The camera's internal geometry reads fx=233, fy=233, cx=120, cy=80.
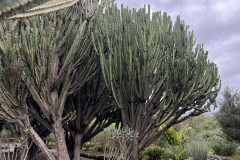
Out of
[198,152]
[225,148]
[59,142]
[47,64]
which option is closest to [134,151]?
[59,142]

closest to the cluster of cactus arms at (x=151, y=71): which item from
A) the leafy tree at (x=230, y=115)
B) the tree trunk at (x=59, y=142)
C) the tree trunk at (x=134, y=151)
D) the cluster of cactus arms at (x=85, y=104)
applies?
the tree trunk at (x=134, y=151)

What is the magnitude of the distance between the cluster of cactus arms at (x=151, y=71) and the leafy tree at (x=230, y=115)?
6.50 m

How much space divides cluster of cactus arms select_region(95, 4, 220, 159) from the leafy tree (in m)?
6.50

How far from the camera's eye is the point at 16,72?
19.5 feet

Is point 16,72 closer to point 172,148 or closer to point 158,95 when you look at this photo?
point 158,95

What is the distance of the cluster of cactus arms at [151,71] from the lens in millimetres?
6848

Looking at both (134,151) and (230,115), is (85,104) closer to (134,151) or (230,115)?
(134,151)

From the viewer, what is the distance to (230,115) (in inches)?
527

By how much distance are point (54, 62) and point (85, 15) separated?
2087 mm

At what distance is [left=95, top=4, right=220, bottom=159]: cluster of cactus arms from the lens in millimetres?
6848

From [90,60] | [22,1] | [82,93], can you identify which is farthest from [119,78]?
[22,1]

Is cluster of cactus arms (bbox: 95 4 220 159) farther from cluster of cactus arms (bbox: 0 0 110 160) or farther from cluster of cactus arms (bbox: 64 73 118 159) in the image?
cluster of cactus arms (bbox: 64 73 118 159)

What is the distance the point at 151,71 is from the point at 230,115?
8.63m

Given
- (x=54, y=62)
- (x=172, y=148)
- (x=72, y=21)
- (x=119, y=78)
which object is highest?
(x=72, y=21)
